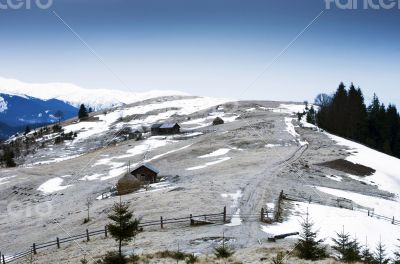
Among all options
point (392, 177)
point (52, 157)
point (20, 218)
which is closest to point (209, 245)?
point (20, 218)

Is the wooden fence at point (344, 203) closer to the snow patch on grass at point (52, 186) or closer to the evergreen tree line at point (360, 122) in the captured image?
the snow patch on grass at point (52, 186)

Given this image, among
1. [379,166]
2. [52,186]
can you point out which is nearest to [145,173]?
[52,186]

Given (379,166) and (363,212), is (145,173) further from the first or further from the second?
(379,166)

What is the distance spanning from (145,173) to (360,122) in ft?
221

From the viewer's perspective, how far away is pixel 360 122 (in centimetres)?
10344

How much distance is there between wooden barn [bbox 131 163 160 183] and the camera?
60.9 m

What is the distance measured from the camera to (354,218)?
38.8 meters

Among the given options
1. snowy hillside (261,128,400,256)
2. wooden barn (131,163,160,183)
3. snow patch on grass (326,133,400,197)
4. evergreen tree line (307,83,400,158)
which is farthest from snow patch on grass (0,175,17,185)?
evergreen tree line (307,83,400,158)

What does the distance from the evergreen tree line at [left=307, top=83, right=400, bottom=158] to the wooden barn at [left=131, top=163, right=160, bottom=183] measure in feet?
203

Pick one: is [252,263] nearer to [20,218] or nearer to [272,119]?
[20,218]

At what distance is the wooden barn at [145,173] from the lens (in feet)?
200

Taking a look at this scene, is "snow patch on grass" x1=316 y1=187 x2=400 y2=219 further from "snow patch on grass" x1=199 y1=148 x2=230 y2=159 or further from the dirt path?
"snow patch on grass" x1=199 y1=148 x2=230 y2=159

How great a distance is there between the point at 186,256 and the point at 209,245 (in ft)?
10.8

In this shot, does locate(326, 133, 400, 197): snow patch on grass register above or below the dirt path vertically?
below
